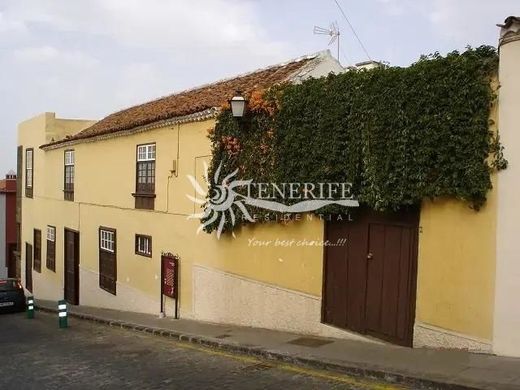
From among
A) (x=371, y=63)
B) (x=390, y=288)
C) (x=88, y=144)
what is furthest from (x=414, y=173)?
(x=88, y=144)

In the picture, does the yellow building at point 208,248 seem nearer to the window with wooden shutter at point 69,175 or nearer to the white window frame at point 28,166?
the window with wooden shutter at point 69,175

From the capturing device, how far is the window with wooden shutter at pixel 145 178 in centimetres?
→ 1524

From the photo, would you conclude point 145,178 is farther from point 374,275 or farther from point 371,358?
point 371,358

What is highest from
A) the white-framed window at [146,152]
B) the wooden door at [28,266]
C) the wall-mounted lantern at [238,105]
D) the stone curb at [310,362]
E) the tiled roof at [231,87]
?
the tiled roof at [231,87]

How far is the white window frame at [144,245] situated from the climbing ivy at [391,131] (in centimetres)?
601

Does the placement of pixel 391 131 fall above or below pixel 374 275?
above

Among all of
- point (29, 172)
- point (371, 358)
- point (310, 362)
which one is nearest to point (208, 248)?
point (310, 362)

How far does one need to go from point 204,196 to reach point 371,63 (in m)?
4.53

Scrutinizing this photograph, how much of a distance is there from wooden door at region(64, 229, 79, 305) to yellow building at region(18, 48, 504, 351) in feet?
0.15

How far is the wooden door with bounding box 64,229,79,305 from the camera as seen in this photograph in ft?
69.5

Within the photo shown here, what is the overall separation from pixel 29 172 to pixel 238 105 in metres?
19.4

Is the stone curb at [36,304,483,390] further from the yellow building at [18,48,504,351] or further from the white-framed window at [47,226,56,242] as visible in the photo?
the white-framed window at [47,226,56,242]

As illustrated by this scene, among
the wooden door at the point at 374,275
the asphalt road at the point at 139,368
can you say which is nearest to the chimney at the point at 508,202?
the wooden door at the point at 374,275

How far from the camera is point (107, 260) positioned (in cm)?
1834
